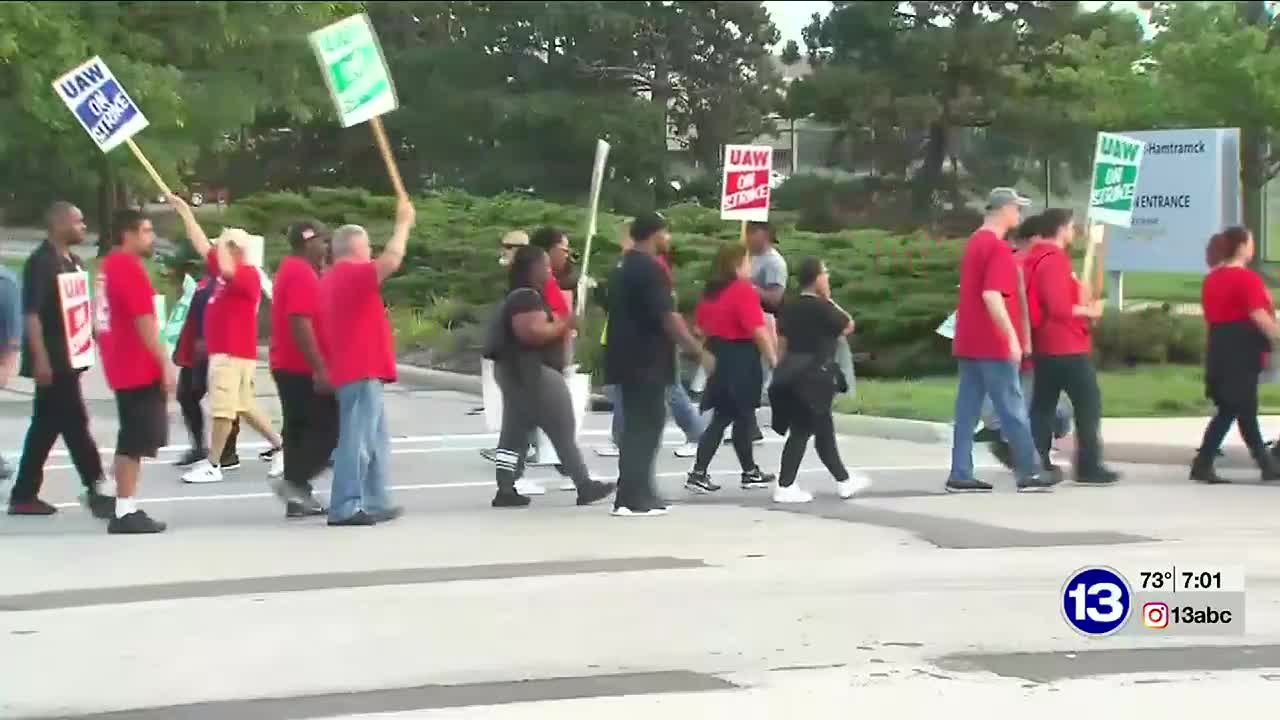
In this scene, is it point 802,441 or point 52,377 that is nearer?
point 52,377

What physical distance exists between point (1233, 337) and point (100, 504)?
756cm

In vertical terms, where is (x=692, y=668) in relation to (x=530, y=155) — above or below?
below

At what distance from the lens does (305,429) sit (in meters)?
12.0

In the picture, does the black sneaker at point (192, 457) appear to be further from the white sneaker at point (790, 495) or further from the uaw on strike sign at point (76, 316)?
the white sneaker at point (790, 495)

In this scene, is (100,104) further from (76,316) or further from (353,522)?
(353,522)

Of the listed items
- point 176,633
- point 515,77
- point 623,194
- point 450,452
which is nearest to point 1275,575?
point 176,633

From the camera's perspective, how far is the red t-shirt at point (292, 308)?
11.7 meters

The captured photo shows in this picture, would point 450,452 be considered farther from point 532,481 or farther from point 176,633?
point 176,633

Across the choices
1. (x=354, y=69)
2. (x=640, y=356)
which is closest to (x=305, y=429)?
(x=640, y=356)

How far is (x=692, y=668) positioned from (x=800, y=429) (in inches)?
200

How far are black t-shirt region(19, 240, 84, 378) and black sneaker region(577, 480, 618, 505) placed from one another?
10.6 feet

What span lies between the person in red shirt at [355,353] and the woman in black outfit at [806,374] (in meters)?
2.56

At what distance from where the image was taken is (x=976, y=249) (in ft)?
41.4

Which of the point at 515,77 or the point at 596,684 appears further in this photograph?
the point at 515,77
